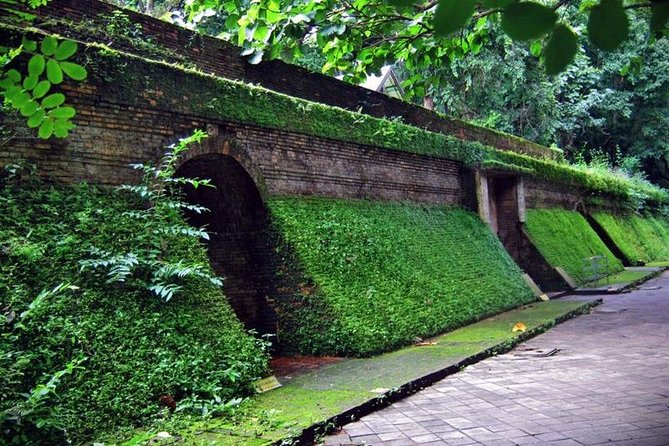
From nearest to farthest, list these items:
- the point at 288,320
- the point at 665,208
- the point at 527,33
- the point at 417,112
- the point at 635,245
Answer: the point at 527,33
the point at 288,320
the point at 417,112
the point at 635,245
the point at 665,208

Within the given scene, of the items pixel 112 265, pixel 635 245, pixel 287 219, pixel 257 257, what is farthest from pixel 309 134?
pixel 635 245

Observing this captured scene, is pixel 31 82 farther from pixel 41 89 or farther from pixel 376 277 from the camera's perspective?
pixel 376 277

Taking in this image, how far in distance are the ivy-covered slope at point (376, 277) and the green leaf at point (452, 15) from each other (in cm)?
484

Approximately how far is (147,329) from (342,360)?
2215mm

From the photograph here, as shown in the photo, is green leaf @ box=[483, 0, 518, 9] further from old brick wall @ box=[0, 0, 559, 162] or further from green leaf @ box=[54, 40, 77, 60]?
old brick wall @ box=[0, 0, 559, 162]

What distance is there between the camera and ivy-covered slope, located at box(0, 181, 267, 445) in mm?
3279

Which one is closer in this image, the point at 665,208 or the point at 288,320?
the point at 288,320

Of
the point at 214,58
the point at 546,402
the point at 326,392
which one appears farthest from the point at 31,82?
the point at 214,58

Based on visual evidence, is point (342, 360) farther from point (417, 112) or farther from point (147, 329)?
point (417, 112)

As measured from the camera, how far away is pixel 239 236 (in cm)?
678

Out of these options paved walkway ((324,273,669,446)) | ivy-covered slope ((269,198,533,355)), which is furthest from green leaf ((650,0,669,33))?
ivy-covered slope ((269,198,533,355))

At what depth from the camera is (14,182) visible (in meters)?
4.34

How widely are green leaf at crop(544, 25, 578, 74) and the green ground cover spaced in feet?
9.08

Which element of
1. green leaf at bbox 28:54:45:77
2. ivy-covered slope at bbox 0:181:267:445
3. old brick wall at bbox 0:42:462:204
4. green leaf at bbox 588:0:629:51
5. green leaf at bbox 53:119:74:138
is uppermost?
old brick wall at bbox 0:42:462:204
